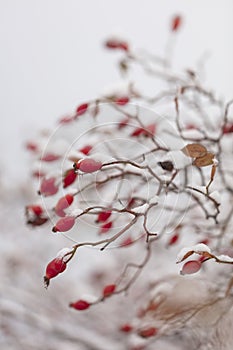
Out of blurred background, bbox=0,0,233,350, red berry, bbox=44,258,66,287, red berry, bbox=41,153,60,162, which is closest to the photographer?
red berry, bbox=44,258,66,287

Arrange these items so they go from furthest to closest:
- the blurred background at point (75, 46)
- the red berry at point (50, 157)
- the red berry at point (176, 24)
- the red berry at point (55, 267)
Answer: the blurred background at point (75, 46)
the red berry at point (176, 24)
the red berry at point (50, 157)
the red berry at point (55, 267)

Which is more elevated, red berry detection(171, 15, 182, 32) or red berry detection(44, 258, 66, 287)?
red berry detection(171, 15, 182, 32)

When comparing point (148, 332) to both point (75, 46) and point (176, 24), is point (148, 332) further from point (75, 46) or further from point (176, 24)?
point (75, 46)

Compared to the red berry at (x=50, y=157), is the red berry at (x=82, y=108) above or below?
above

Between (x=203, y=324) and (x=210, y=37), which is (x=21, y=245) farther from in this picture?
(x=210, y=37)

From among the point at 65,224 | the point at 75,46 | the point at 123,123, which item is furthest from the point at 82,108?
the point at 75,46

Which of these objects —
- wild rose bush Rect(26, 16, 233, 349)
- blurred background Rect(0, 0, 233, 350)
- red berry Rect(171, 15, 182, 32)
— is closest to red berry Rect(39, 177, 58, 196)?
wild rose bush Rect(26, 16, 233, 349)

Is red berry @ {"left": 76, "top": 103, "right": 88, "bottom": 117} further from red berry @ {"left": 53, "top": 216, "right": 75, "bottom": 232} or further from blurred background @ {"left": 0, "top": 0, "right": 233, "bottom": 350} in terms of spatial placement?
blurred background @ {"left": 0, "top": 0, "right": 233, "bottom": 350}

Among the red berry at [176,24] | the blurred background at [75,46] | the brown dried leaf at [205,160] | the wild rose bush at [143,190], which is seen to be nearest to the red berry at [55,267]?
the wild rose bush at [143,190]

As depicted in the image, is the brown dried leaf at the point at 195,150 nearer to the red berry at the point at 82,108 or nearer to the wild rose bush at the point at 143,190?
the wild rose bush at the point at 143,190

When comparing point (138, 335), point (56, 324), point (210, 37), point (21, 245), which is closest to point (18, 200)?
point (21, 245)
